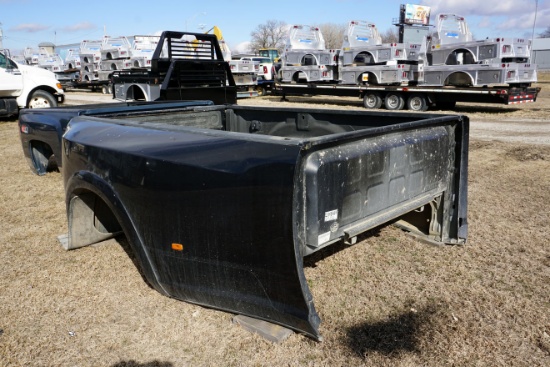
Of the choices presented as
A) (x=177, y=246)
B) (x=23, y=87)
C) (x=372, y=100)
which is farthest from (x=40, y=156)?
(x=372, y=100)

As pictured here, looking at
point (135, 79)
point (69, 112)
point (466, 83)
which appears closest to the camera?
point (69, 112)

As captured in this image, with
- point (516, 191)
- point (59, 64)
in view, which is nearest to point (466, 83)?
point (516, 191)

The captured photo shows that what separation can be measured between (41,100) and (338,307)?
13.4 meters

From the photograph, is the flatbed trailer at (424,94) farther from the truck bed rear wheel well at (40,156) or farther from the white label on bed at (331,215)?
the white label on bed at (331,215)

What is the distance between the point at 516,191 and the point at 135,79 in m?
9.33

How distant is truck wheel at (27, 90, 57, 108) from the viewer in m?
13.4

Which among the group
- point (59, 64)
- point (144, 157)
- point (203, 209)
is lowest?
point (203, 209)

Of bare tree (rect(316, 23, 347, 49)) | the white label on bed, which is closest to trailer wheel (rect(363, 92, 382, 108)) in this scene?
the white label on bed

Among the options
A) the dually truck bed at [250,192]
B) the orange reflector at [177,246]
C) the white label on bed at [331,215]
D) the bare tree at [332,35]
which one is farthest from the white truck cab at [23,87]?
the bare tree at [332,35]

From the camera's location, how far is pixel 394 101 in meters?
16.3

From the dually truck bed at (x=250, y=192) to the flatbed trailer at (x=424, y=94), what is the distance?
1200cm

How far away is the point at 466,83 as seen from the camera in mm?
14789

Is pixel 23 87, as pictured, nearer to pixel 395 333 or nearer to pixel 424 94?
pixel 424 94

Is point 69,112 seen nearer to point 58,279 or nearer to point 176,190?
point 58,279
